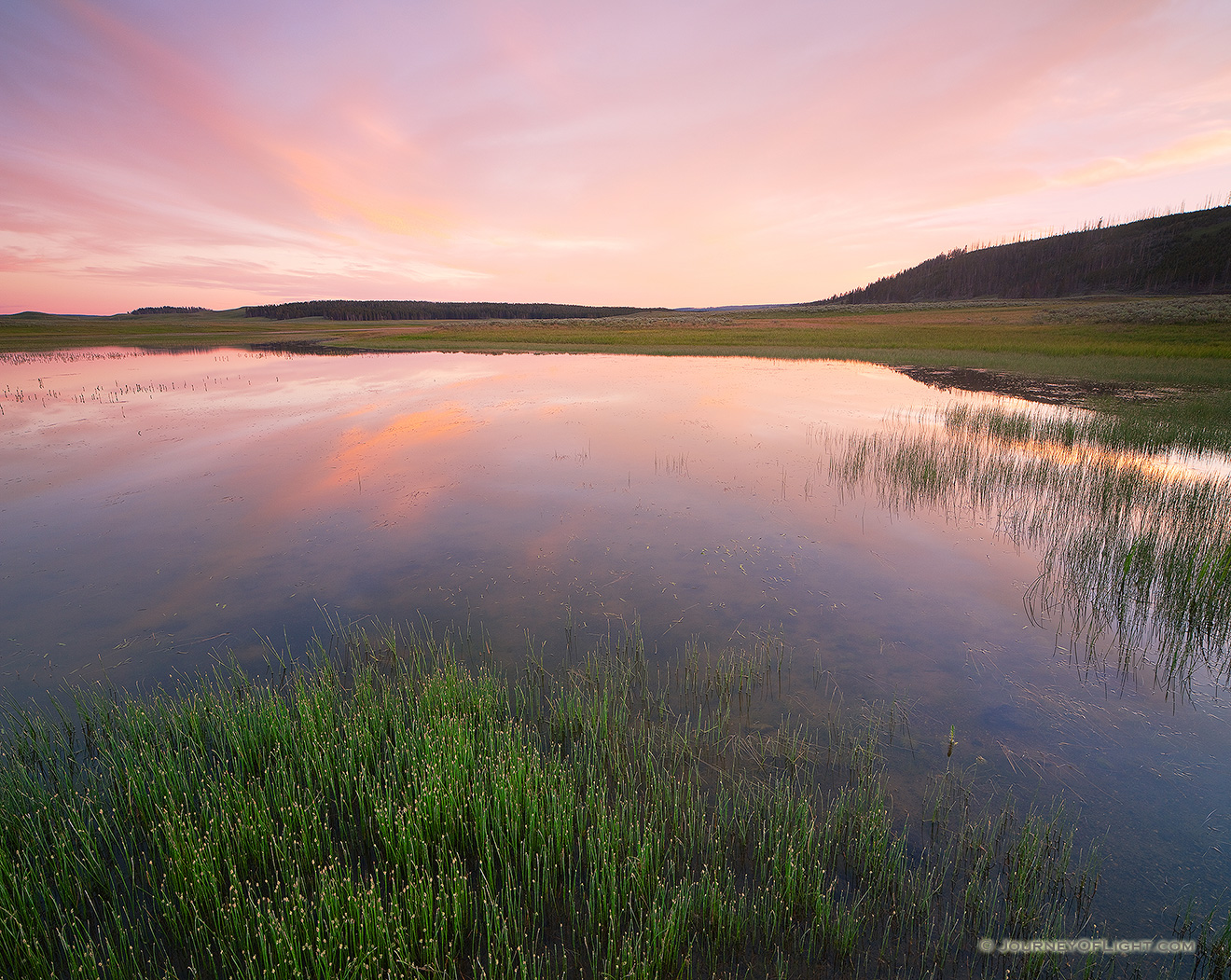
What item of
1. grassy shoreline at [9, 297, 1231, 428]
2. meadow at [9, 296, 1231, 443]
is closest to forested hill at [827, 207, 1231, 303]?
meadow at [9, 296, 1231, 443]

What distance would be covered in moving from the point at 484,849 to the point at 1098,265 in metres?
164

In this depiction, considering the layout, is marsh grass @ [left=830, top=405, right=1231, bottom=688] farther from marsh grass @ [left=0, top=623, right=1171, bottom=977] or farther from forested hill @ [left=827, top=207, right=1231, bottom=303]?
forested hill @ [left=827, top=207, right=1231, bottom=303]

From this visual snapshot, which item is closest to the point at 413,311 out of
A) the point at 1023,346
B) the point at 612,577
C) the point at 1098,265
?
the point at 1023,346

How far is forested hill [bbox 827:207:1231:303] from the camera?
10156cm

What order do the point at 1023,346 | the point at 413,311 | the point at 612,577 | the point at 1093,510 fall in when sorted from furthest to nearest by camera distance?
the point at 413,311 → the point at 1023,346 → the point at 1093,510 → the point at 612,577

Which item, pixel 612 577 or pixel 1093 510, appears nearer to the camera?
pixel 612 577

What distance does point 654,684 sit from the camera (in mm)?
5797

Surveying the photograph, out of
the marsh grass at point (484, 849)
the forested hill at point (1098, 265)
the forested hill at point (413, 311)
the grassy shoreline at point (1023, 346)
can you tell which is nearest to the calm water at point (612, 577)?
the marsh grass at point (484, 849)

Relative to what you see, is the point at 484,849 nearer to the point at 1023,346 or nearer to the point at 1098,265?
the point at 1023,346

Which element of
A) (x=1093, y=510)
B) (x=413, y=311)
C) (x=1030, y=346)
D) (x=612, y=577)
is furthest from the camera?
(x=413, y=311)

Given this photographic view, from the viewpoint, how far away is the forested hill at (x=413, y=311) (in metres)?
152

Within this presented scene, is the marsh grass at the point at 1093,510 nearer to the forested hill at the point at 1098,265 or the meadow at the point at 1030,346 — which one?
the meadow at the point at 1030,346

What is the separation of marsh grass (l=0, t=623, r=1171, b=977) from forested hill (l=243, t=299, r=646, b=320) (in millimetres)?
154650

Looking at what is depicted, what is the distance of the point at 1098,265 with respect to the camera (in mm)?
118375
